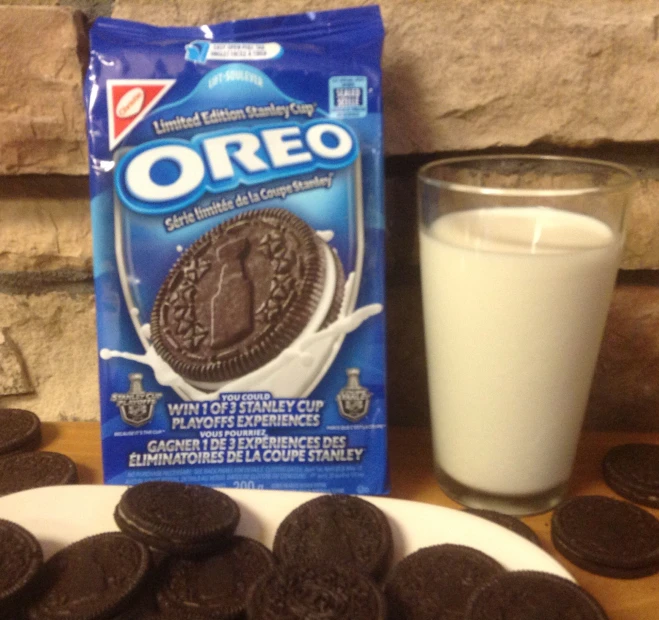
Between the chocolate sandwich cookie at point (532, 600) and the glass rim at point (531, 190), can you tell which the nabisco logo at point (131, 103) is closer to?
the glass rim at point (531, 190)

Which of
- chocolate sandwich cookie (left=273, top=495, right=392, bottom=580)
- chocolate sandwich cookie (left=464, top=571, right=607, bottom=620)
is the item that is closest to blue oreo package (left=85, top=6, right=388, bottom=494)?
chocolate sandwich cookie (left=273, top=495, right=392, bottom=580)

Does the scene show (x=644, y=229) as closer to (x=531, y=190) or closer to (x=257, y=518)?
(x=531, y=190)

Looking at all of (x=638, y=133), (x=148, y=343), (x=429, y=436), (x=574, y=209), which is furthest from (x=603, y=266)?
(x=148, y=343)

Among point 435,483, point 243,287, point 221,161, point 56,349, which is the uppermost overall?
point 221,161

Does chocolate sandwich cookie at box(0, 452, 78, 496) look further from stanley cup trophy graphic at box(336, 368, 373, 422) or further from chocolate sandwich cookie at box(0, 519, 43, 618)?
stanley cup trophy graphic at box(336, 368, 373, 422)

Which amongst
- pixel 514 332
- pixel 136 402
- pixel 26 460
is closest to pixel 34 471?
pixel 26 460
